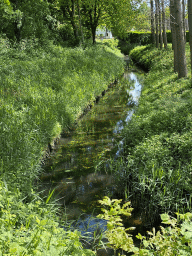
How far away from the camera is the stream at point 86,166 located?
3980mm

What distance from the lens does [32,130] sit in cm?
526

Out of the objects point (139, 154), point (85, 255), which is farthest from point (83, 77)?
point (85, 255)

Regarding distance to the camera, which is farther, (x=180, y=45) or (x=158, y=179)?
(x=180, y=45)

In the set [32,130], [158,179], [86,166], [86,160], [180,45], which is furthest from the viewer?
[180,45]

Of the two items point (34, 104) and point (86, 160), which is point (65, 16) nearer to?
point (34, 104)

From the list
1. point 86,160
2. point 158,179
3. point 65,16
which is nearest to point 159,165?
point 158,179

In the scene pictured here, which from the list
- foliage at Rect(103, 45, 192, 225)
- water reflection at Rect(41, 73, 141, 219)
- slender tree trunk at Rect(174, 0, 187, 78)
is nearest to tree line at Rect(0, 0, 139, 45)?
slender tree trunk at Rect(174, 0, 187, 78)

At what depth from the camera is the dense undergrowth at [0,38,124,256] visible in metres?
2.29

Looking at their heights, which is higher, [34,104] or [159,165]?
[34,104]

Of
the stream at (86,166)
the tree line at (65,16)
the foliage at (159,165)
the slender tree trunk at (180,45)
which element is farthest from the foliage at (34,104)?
the slender tree trunk at (180,45)

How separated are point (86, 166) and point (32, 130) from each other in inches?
57.6

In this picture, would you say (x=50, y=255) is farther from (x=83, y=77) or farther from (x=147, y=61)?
(x=147, y=61)

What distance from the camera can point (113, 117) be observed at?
9008mm

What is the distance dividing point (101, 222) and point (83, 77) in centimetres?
825
